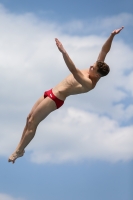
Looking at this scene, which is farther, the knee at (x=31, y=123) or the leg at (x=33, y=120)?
the knee at (x=31, y=123)

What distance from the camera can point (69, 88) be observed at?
1555 centimetres

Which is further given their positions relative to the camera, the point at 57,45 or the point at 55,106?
the point at 55,106

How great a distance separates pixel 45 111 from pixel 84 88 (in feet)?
4.31

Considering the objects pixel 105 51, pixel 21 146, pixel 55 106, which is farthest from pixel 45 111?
pixel 105 51

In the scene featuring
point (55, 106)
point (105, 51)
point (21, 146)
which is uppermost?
point (105, 51)

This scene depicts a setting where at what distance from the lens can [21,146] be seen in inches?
629

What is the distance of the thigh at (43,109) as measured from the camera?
51.3 ft

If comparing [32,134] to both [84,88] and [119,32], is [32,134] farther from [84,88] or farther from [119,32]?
[119,32]

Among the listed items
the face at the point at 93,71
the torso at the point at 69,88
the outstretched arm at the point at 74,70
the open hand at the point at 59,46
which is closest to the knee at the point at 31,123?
the torso at the point at 69,88

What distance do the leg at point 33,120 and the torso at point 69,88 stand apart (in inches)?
13.1

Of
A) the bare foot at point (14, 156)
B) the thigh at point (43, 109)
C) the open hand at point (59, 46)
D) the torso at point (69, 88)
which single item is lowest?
the bare foot at point (14, 156)

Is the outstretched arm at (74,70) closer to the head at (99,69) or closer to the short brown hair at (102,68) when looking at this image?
the head at (99,69)

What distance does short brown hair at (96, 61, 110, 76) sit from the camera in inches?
598

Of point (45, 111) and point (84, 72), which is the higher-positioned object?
point (84, 72)
